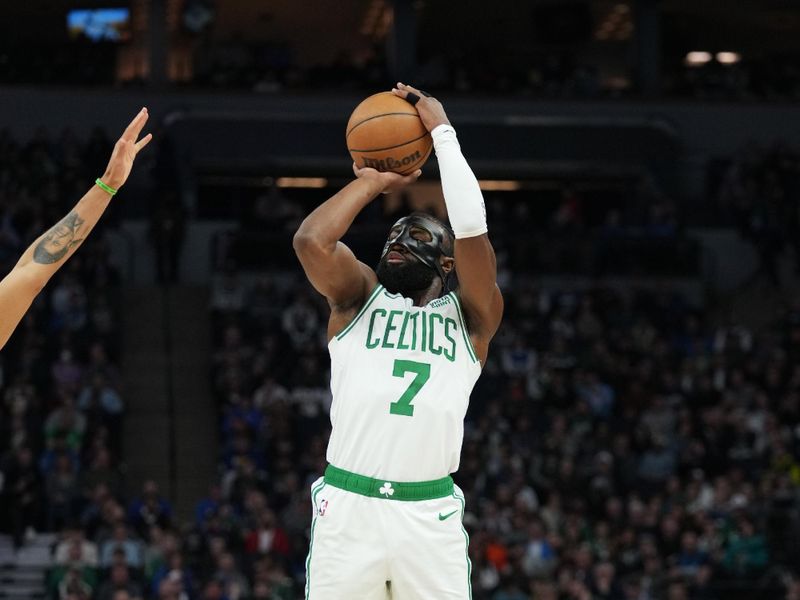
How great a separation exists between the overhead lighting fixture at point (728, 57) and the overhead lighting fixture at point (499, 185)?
6.93 meters

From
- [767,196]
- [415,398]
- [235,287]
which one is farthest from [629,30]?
[415,398]

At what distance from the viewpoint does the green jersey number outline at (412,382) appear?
21.8 ft

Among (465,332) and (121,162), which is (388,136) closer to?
(465,332)

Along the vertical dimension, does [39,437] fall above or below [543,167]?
below

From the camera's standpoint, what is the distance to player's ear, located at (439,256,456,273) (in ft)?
22.8

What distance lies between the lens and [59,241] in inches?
219

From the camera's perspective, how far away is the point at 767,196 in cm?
2750

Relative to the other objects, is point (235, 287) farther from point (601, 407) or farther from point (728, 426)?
point (728, 426)

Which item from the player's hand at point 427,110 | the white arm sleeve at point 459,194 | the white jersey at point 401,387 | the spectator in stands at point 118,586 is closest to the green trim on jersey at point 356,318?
the white jersey at point 401,387

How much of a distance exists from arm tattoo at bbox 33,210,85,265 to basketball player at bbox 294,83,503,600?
124cm

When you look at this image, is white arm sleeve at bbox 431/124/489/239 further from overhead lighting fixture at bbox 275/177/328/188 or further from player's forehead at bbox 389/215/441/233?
overhead lighting fixture at bbox 275/177/328/188

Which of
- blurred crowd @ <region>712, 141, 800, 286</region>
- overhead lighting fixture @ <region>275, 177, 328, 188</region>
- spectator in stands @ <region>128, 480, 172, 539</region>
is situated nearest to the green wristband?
spectator in stands @ <region>128, 480, 172, 539</region>

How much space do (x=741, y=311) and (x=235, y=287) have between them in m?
8.76

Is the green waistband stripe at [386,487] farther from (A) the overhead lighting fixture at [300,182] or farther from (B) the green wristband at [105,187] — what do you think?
(A) the overhead lighting fixture at [300,182]
